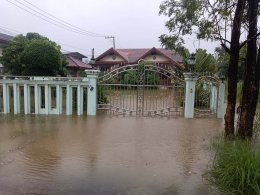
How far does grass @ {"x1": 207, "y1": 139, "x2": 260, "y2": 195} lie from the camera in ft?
12.3

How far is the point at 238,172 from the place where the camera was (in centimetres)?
387

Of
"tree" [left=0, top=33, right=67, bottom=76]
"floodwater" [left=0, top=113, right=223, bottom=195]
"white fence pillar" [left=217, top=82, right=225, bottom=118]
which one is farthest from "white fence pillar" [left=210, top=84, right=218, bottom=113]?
"tree" [left=0, top=33, right=67, bottom=76]

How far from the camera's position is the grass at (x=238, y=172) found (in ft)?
12.3

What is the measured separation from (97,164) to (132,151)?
1020mm

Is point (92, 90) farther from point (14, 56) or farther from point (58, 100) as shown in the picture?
point (14, 56)

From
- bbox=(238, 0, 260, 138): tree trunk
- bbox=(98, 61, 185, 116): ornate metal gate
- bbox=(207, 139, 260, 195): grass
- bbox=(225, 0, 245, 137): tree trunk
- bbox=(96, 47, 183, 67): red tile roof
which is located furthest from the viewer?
bbox=(96, 47, 183, 67): red tile roof

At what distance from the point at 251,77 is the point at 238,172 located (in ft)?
8.47

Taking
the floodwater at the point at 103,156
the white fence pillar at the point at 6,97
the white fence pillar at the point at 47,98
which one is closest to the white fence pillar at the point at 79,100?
the white fence pillar at the point at 47,98

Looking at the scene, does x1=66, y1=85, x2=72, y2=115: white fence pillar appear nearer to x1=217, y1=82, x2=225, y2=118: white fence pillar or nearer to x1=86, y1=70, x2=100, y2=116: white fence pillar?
x1=86, y1=70, x2=100, y2=116: white fence pillar

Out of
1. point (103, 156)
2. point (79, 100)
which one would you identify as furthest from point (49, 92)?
point (103, 156)

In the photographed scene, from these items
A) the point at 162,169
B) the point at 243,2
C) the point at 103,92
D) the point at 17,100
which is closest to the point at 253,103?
the point at 243,2

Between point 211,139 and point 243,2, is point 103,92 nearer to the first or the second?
point 211,139

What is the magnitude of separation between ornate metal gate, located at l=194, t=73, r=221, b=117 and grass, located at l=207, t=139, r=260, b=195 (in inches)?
239

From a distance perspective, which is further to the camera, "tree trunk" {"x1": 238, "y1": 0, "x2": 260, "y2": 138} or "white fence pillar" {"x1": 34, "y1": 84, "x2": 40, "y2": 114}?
"white fence pillar" {"x1": 34, "y1": 84, "x2": 40, "y2": 114}
